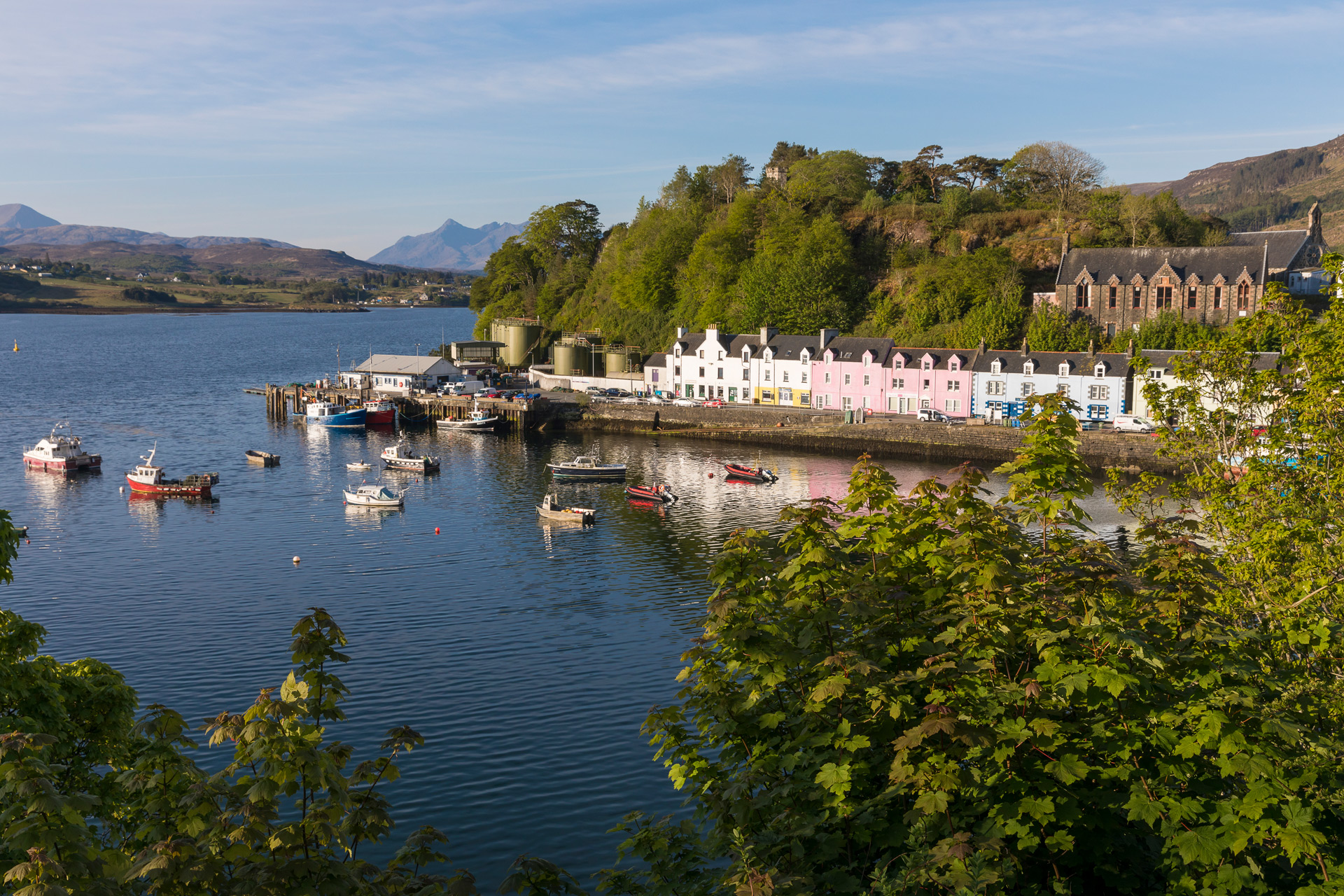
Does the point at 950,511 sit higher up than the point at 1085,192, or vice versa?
the point at 1085,192

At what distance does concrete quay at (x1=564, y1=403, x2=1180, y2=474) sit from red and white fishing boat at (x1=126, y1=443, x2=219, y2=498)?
41.3 m

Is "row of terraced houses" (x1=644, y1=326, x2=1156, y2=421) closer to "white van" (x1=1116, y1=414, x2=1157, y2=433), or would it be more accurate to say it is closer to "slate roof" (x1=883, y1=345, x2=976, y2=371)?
"slate roof" (x1=883, y1=345, x2=976, y2=371)

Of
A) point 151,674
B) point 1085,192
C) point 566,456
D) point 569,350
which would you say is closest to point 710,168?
point 569,350

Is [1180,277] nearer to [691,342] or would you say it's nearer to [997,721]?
[691,342]

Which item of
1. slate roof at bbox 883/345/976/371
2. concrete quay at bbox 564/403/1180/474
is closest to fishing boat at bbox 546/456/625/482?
concrete quay at bbox 564/403/1180/474

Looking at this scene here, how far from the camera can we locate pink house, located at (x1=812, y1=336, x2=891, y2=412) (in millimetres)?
91438

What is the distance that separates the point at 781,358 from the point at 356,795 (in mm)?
90785

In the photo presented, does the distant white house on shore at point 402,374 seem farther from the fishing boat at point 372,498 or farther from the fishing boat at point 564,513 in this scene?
the fishing boat at point 564,513

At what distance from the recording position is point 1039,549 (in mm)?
13453

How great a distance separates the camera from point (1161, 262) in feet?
308

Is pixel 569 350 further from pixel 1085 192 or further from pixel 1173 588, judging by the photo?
pixel 1173 588

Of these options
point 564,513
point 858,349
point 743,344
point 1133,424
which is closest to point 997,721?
point 564,513

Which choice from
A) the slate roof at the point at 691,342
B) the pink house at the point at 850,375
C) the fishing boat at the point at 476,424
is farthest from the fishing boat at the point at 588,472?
the slate roof at the point at 691,342

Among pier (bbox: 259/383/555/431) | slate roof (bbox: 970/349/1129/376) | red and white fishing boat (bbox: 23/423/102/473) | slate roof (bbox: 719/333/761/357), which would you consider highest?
slate roof (bbox: 719/333/761/357)
